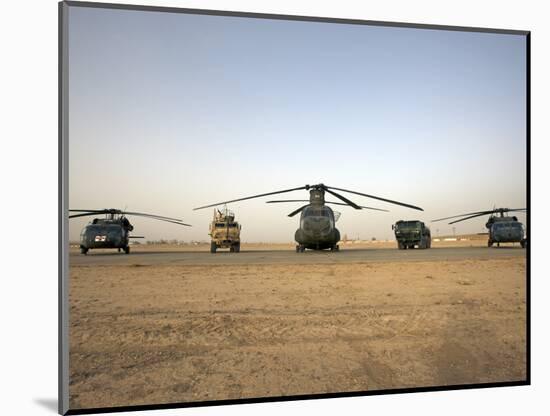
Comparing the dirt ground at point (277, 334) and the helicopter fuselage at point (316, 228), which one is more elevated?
the helicopter fuselage at point (316, 228)

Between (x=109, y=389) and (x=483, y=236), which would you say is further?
(x=483, y=236)

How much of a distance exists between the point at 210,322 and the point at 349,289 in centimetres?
206

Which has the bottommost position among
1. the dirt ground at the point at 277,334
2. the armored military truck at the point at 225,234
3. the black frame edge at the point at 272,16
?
the dirt ground at the point at 277,334

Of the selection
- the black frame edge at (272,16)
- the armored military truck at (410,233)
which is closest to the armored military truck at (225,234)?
the armored military truck at (410,233)

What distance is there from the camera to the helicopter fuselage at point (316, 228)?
8992 mm

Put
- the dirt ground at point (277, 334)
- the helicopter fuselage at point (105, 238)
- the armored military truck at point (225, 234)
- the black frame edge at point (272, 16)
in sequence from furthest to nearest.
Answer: the armored military truck at point (225, 234) → the helicopter fuselage at point (105, 238) → the dirt ground at point (277, 334) → the black frame edge at point (272, 16)

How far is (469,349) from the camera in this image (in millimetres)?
5527

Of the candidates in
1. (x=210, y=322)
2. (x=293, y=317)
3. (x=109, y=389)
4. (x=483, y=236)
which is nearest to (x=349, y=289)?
(x=293, y=317)

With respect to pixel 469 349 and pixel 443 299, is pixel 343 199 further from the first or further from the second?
pixel 469 349

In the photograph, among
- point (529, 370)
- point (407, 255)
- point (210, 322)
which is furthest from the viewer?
point (407, 255)

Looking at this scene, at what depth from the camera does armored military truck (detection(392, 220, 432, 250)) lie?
9.47 metres

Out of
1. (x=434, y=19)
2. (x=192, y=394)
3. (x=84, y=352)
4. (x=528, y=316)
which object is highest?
(x=434, y=19)

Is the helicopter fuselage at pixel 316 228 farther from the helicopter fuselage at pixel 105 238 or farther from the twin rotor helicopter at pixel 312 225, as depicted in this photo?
the helicopter fuselage at pixel 105 238

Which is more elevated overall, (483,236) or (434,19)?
(434,19)
